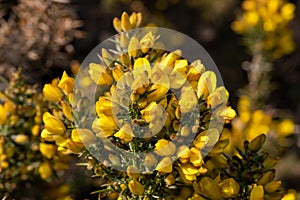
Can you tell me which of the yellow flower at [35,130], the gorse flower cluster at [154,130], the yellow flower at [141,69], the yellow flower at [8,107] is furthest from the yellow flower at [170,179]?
the yellow flower at [8,107]

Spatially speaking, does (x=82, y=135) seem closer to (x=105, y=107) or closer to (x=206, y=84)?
(x=105, y=107)

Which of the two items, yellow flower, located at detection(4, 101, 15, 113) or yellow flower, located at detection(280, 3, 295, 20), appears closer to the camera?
yellow flower, located at detection(4, 101, 15, 113)

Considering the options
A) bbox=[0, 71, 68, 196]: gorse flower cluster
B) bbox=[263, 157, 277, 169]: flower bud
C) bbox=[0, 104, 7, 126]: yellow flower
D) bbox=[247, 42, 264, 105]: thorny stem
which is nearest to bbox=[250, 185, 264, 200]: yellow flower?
bbox=[263, 157, 277, 169]: flower bud

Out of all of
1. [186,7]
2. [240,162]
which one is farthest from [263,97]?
[186,7]

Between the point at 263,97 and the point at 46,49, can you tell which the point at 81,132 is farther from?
the point at 263,97

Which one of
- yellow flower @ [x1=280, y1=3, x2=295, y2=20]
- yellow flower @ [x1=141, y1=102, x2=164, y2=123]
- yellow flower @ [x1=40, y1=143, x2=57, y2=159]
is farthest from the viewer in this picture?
yellow flower @ [x1=280, y1=3, x2=295, y2=20]

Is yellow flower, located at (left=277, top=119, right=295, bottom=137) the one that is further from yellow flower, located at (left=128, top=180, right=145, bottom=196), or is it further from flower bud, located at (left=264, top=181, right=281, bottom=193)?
yellow flower, located at (left=128, top=180, right=145, bottom=196)

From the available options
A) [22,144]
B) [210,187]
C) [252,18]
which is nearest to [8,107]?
[22,144]
